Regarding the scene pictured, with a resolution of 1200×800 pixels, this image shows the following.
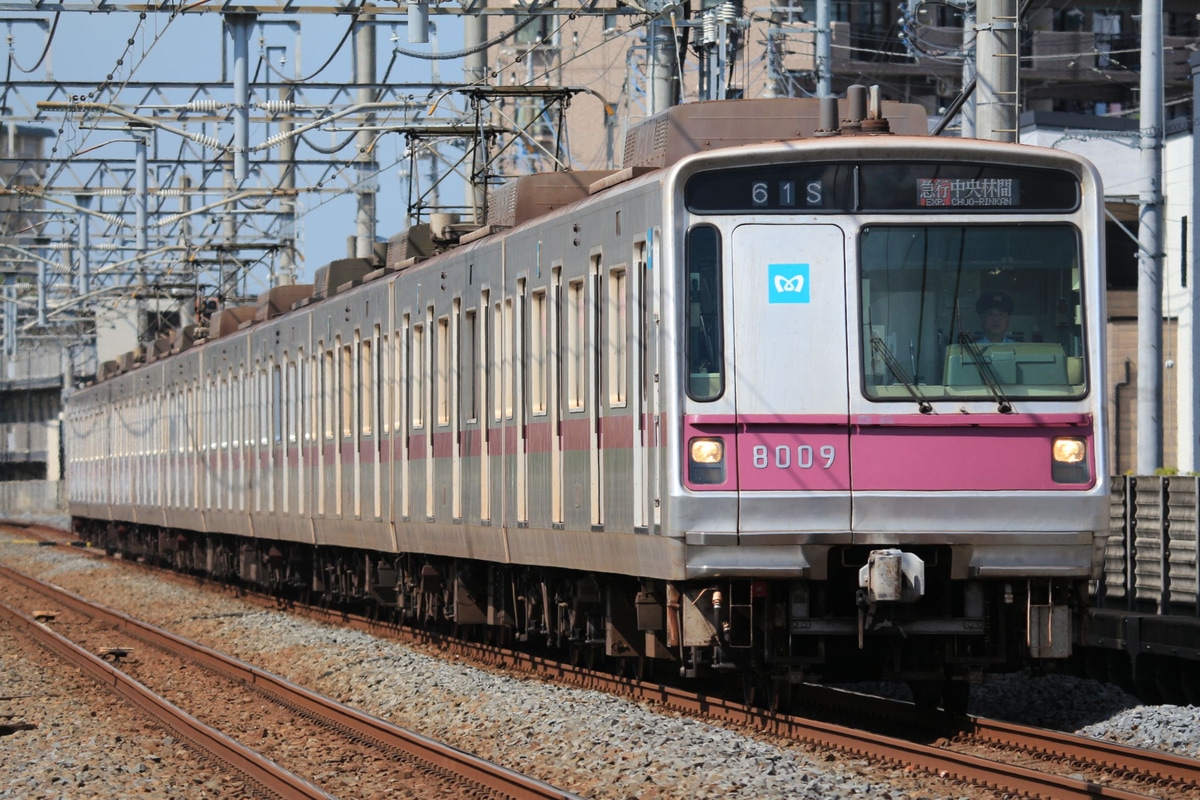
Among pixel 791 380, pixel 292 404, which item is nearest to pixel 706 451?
pixel 791 380

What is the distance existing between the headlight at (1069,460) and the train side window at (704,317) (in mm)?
1633

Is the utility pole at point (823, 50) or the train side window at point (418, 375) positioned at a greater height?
the utility pole at point (823, 50)

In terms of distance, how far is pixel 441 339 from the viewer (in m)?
15.1

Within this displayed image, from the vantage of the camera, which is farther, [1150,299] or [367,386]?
[367,386]

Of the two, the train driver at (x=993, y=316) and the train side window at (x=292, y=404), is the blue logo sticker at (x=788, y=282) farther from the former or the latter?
the train side window at (x=292, y=404)

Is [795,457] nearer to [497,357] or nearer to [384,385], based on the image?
[497,357]

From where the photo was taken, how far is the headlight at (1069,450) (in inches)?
384

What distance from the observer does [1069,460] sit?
976 centimetres

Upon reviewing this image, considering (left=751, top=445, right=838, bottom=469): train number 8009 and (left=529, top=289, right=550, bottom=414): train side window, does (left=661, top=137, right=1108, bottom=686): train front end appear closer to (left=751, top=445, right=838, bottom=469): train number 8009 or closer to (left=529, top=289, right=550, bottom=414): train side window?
(left=751, top=445, right=838, bottom=469): train number 8009

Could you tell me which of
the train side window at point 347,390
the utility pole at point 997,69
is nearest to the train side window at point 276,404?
the train side window at point 347,390

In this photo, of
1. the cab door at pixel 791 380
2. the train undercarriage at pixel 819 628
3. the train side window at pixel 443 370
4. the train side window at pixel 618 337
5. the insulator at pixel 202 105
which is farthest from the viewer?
the insulator at pixel 202 105

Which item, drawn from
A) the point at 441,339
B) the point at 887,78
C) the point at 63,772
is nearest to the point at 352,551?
the point at 441,339

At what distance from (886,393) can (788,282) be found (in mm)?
722

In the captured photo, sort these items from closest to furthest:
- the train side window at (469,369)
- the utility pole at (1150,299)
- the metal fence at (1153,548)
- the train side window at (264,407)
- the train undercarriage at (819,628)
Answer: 1. the train undercarriage at (819,628)
2. the metal fence at (1153,548)
3. the train side window at (469,369)
4. the utility pole at (1150,299)
5. the train side window at (264,407)
